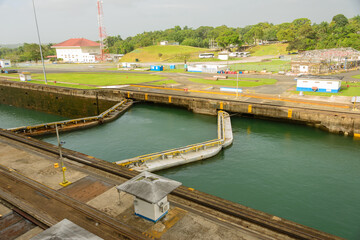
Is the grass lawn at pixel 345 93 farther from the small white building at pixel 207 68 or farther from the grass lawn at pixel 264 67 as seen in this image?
the small white building at pixel 207 68

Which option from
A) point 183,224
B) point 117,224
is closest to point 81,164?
point 117,224

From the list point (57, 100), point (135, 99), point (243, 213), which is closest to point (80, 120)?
point (135, 99)

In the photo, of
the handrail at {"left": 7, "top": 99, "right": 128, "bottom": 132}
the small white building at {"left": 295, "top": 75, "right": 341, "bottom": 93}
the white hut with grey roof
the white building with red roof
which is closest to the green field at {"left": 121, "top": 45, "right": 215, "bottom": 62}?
the white building with red roof

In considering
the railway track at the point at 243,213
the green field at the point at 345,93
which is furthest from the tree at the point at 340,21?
the railway track at the point at 243,213

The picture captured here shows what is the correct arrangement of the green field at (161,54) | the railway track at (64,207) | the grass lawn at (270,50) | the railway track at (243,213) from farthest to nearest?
the green field at (161,54) → the grass lawn at (270,50) → the railway track at (64,207) → the railway track at (243,213)

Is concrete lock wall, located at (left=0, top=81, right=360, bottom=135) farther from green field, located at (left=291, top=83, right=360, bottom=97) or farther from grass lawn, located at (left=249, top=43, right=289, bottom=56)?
grass lawn, located at (left=249, top=43, right=289, bottom=56)

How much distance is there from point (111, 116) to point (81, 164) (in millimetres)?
24719

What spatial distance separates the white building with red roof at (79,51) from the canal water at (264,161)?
151m

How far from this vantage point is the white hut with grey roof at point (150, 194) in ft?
44.7

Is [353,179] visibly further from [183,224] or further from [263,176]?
[183,224]

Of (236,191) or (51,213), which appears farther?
(236,191)

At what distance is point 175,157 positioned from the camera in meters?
28.0

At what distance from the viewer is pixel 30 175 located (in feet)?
66.0

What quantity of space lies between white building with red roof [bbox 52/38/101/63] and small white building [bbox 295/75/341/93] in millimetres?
155416
